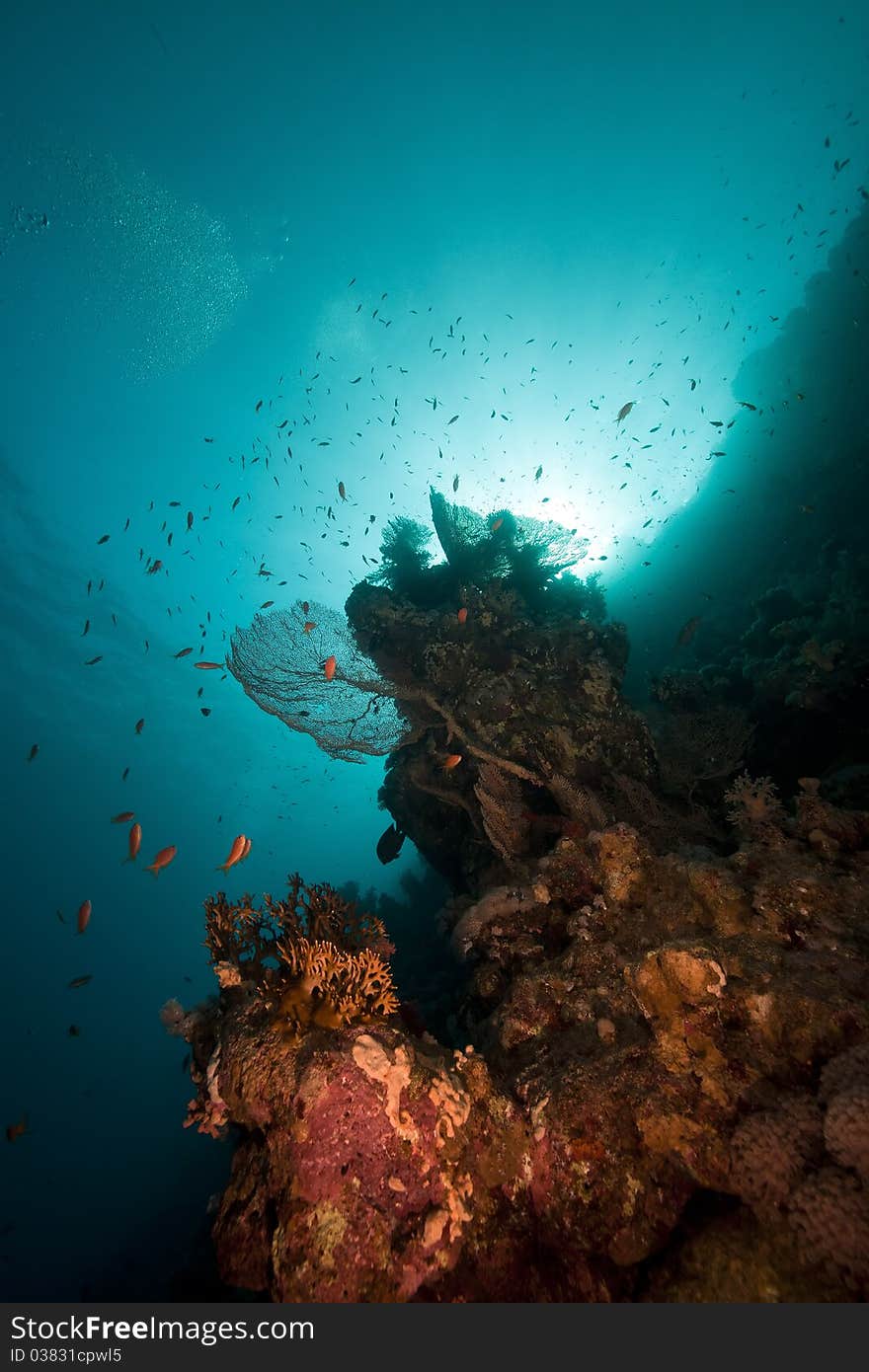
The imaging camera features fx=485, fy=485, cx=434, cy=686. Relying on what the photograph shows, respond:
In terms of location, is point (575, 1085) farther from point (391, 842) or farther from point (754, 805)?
point (391, 842)

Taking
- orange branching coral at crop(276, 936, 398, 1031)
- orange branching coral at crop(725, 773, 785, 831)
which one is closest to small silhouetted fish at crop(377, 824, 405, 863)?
orange branching coral at crop(725, 773, 785, 831)

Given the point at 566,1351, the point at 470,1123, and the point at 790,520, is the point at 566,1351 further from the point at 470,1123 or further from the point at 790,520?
the point at 790,520

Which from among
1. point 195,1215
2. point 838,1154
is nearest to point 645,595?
point 838,1154

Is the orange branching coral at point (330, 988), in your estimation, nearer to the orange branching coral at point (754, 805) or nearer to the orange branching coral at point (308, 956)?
the orange branching coral at point (308, 956)

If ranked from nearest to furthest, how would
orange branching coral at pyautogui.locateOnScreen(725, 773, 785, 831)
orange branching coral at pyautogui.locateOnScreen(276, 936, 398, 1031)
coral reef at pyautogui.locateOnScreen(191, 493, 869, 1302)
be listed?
coral reef at pyautogui.locateOnScreen(191, 493, 869, 1302) → orange branching coral at pyautogui.locateOnScreen(276, 936, 398, 1031) → orange branching coral at pyautogui.locateOnScreen(725, 773, 785, 831)

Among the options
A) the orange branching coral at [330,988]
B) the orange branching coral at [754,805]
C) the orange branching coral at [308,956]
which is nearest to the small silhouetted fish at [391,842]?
the orange branching coral at [308,956]

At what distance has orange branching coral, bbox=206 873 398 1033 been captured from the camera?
3098mm

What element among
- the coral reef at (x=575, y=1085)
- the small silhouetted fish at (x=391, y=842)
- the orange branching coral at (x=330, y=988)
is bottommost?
the coral reef at (x=575, y=1085)

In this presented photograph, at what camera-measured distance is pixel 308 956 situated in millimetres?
3174

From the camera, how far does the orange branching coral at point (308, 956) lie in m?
3.10

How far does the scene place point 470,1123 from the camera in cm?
297

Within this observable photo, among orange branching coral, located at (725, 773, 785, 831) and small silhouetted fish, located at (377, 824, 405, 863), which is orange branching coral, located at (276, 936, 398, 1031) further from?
small silhouetted fish, located at (377, 824, 405, 863)

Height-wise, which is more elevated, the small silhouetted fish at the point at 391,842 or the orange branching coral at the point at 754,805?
the small silhouetted fish at the point at 391,842

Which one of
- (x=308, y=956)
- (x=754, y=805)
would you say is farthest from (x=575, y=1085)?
(x=754, y=805)
